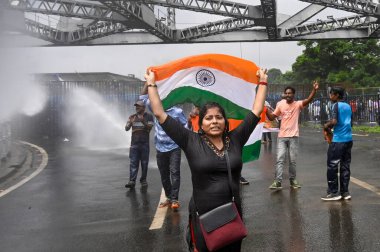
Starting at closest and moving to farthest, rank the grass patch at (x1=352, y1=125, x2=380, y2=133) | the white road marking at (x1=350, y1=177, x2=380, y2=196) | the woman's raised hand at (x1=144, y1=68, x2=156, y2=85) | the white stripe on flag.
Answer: the woman's raised hand at (x1=144, y1=68, x2=156, y2=85), the white stripe on flag, the white road marking at (x1=350, y1=177, x2=380, y2=196), the grass patch at (x1=352, y1=125, x2=380, y2=133)

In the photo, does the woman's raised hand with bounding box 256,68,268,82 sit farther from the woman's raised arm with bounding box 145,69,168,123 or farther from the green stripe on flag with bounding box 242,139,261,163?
the green stripe on flag with bounding box 242,139,261,163

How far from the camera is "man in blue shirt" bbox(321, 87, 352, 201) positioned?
21.7ft

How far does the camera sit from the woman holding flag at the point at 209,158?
3100mm

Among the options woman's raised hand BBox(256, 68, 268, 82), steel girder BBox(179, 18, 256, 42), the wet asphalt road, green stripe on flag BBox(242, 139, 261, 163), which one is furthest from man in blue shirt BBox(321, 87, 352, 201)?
steel girder BBox(179, 18, 256, 42)

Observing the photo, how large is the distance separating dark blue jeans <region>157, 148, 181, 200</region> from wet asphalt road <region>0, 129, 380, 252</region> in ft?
0.97

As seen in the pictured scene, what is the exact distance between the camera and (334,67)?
45.4 meters

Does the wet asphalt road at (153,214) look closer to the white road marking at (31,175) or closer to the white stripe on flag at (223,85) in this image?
the white road marking at (31,175)

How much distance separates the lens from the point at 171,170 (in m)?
6.82

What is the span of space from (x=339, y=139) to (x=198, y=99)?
2370 millimetres

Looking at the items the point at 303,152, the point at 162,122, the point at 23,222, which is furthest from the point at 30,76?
the point at 162,122

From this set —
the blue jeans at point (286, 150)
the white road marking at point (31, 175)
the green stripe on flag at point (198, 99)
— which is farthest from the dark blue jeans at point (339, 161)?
the white road marking at point (31, 175)

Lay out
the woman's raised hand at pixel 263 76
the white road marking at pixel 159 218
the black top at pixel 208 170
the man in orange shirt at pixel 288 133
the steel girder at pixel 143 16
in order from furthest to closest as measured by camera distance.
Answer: the steel girder at pixel 143 16, the man in orange shirt at pixel 288 133, the white road marking at pixel 159 218, the woman's raised hand at pixel 263 76, the black top at pixel 208 170

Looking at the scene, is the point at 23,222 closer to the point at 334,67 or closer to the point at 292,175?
the point at 292,175

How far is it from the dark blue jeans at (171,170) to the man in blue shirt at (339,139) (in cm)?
224
